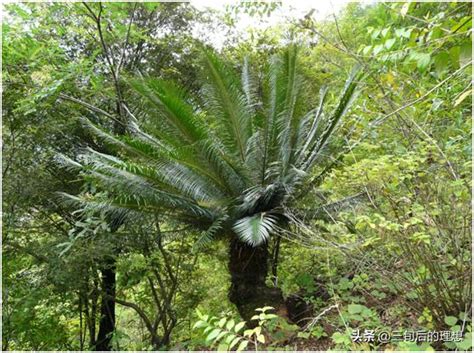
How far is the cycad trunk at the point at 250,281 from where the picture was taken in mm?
3592

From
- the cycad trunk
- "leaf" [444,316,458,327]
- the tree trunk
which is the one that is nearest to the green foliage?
"leaf" [444,316,458,327]

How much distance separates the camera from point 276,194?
3705 mm

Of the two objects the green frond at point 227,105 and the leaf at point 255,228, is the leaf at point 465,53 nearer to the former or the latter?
the leaf at point 255,228

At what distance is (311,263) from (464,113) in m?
2.40

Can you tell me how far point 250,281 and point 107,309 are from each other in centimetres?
342

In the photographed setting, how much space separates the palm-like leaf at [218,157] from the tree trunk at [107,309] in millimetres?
1889

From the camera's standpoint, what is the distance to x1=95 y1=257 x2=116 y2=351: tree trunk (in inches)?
207

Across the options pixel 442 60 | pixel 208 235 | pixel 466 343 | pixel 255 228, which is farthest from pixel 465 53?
pixel 208 235

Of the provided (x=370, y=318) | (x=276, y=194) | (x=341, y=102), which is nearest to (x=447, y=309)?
(x=370, y=318)

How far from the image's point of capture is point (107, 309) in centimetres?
590

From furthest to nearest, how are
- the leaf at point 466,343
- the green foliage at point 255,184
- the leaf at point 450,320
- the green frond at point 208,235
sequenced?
the green frond at point 208,235 < the green foliage at point 255,184 < the leaf at point 450,320 < the leaf at point 466,343

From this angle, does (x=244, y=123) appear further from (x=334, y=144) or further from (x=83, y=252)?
(x=83, y=252)

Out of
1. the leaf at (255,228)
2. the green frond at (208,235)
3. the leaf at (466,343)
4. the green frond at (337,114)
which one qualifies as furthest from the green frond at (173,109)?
the leaf at (466,343)

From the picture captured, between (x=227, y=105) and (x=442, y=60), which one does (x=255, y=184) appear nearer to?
(x=227, y=105)
